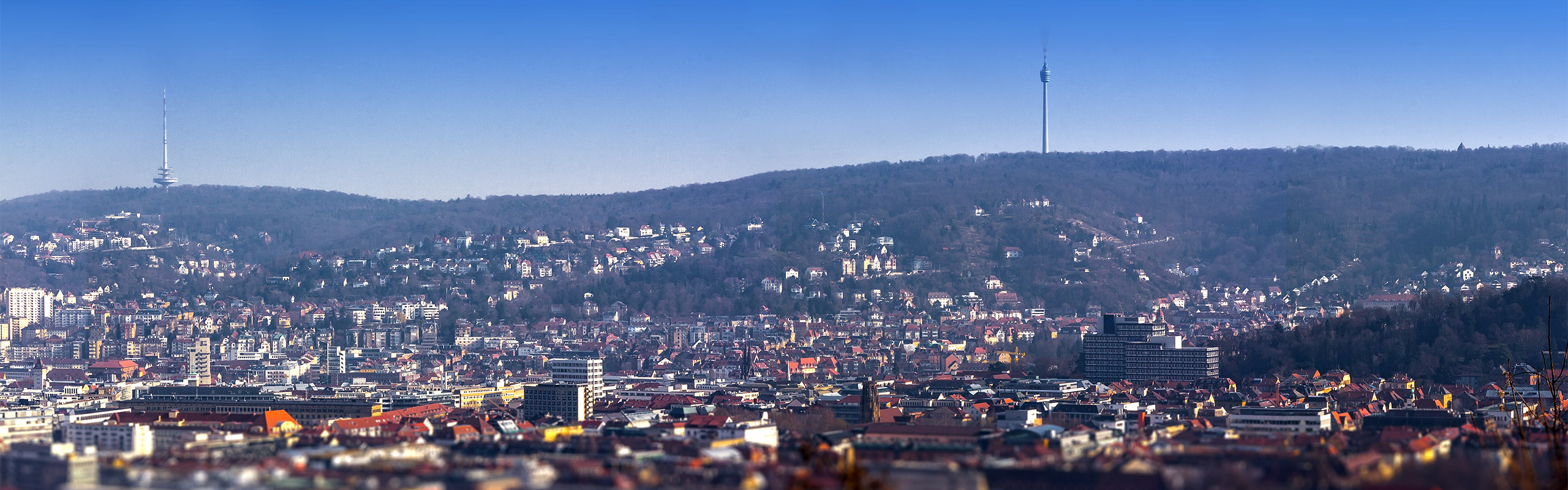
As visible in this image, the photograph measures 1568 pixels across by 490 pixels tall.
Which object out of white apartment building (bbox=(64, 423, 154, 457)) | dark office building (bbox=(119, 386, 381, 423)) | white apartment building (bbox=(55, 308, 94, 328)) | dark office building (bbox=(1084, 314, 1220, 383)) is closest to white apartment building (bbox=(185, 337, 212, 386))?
dark office building (bbox=(119, 386, 381, 423))

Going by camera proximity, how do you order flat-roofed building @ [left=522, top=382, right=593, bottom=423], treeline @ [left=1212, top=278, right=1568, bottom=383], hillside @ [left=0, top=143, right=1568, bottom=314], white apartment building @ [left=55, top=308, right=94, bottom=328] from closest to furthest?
1. flat-roofed building @ [left=522, top=382, right=593, bottom=423]
2. treeline @ [left=1212, top=278, right=1568, bottom=383]
3. white apartment building @ [left=55, top=308, right=94, bottom=328]
4. hillside @ [left=0, top=143, right=1568, bottom=314]

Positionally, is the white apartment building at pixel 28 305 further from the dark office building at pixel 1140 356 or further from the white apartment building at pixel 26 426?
the white apartment building at pixel 26 426

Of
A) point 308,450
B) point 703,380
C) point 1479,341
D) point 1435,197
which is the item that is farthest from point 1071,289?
point 308,450

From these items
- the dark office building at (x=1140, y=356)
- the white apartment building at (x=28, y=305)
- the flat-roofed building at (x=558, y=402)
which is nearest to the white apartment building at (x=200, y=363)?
the white apartment building at (x=28, y=305)

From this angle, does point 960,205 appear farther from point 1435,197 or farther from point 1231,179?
point 1435,197

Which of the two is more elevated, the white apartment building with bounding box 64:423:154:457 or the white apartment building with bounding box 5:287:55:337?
the white apartment building with bounding box 5:287:55:337

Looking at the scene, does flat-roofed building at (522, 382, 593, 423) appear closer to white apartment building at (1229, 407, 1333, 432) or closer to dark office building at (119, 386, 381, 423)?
dark office building at (119, 386, 381, 423)

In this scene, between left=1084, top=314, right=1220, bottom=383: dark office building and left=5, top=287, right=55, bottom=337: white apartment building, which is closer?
left=1084, top=314, right=1220, bottom=383: dark office building
